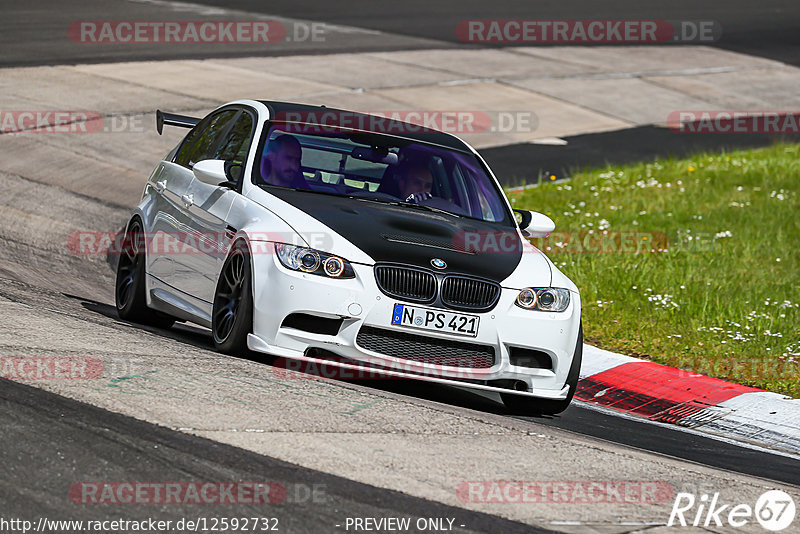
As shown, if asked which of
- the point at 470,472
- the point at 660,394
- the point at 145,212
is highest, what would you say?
the point at 145,212

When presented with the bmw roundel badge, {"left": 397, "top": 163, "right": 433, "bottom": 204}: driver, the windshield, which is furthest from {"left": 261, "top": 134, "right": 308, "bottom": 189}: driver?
the bmw roundel badge

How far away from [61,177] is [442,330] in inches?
319

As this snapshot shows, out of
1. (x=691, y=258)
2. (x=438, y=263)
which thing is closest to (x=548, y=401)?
(x=438, y=263)

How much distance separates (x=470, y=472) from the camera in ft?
18.2

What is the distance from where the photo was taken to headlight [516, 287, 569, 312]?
287 inches

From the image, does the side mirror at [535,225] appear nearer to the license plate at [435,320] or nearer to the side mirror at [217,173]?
the license plate at [435,320]

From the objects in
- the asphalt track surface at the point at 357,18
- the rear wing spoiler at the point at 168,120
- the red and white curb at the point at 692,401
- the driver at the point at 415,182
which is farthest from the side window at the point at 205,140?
the asphalt track surface at the point at 357,18

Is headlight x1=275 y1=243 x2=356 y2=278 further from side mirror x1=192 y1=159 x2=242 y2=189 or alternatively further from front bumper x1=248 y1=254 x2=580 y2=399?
side mirror x1=192 y1=159 x2=242 y2=189

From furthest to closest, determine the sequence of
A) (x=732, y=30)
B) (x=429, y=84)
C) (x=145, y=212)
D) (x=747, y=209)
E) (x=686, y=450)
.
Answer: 1. (x=732, y=30)
2. (x=429, y=84)
3. (x=747, y=209)
4. (x=145, y=212)
5. (x=686, y=450)

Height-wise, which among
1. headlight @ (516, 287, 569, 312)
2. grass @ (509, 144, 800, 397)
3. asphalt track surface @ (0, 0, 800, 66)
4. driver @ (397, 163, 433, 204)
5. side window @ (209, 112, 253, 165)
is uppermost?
asphalt track surface @ (0, 0, 800, 66)

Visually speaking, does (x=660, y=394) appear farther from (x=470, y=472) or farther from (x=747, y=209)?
(x=747, y=209)

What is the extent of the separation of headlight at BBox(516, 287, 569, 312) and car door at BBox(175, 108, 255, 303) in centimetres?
174

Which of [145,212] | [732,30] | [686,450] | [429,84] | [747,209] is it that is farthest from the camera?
[732,30]

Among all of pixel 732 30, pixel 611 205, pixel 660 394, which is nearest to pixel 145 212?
pixel 660 394
